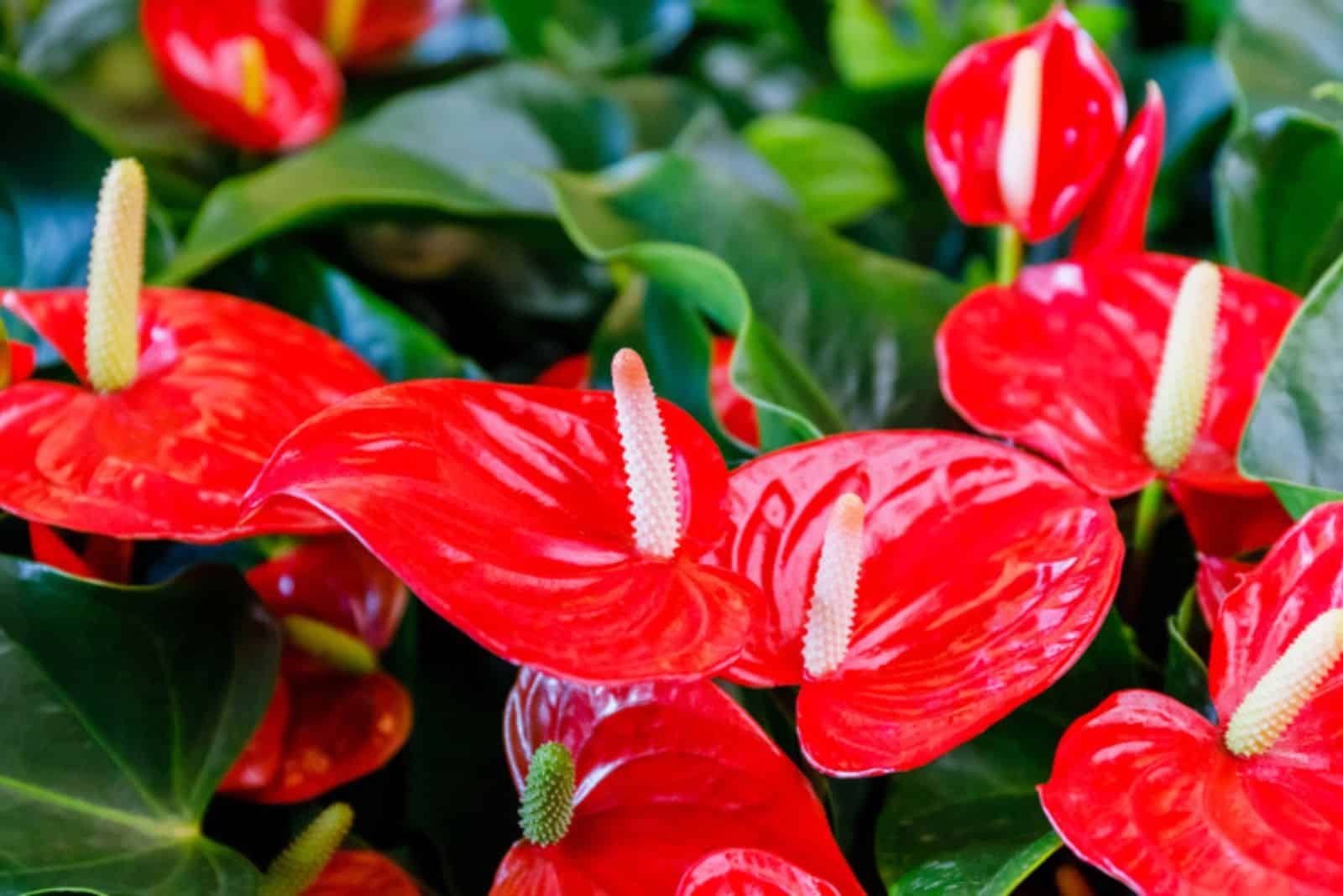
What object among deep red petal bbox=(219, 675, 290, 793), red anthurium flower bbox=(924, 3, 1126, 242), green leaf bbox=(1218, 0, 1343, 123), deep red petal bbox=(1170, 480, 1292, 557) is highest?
red anthurium flower bbox=(924, 3, 1126, 242)

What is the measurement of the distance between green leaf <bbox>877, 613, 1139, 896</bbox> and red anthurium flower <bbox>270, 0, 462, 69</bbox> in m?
0.84

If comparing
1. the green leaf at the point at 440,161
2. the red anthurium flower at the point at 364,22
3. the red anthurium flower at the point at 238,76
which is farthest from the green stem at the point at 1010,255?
the red anthurium flower at the point at 364,22

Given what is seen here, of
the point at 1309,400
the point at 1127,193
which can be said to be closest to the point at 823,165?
the point at 1127,193

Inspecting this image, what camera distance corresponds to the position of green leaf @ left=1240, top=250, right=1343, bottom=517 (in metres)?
0.49

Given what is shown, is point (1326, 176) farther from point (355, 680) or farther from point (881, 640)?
point (355, 680)

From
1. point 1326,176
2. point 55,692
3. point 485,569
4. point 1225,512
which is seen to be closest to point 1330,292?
point 1225,512

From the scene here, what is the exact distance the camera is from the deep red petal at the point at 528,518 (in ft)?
1.18

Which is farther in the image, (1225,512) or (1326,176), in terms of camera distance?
(1326,176)

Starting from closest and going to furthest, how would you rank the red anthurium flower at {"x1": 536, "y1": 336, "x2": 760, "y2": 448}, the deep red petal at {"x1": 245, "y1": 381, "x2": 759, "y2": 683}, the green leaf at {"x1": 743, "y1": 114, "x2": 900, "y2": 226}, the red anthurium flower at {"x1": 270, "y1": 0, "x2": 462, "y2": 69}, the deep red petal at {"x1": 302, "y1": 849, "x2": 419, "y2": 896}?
1. the deep red petal at {"x1": 245, "y1": 381, "x2": 759, "y2": 683}
2. the deep red petal at {"x1": 302, "y1": 849, "x2": 419, "y2": 896}
3. the red anthurium flower at {"x1": 536, "y1": 336, "x2": 760, "y2": 448}
4. the green leaf at {"x1": 743, "y1": 114, "x2": 900, "y2": 226}
5. the red anthurium flower at {"x1": 270, "y1": 0, "x2": 462, "y2": 69}

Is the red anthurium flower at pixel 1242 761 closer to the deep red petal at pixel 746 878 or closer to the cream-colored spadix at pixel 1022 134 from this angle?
the deep red petal at pixel 746 878

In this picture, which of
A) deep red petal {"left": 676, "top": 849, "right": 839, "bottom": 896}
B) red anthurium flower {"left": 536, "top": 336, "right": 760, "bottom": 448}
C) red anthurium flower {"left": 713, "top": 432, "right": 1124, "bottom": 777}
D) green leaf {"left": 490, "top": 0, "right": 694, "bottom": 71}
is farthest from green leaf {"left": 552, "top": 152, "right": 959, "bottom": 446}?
green leaf {"left": 490, "top": 0, "right": 694, "bottom": 71}

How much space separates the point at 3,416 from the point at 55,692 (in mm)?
106

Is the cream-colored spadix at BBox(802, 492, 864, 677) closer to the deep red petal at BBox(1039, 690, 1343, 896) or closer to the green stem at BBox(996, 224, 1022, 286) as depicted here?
the deep red petal at BBox(1039, 690, 1343, 896)

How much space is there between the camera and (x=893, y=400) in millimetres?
662
